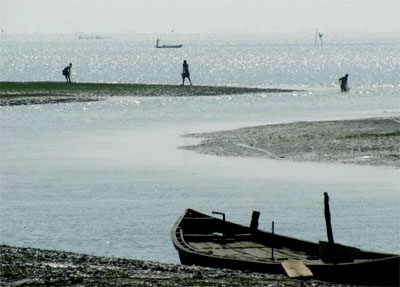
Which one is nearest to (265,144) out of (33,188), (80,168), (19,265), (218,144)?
(218,144)

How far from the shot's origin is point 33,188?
35.3 m

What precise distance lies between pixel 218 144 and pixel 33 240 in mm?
18367

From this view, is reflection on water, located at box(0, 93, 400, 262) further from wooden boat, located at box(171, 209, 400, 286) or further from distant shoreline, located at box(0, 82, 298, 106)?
distant shoreline, located at box(0, 82, 298, 106)

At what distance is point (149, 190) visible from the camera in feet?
114

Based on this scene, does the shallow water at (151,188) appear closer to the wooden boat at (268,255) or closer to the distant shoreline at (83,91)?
the wooden boat at (268,255)

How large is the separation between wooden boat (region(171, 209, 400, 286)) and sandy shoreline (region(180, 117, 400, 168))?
44.5 ft

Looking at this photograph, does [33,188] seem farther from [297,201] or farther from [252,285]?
[252,285]

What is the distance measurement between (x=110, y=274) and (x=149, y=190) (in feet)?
44.3

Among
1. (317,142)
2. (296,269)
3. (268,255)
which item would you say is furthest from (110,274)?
(317,142)

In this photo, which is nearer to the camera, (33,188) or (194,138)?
(33,188)

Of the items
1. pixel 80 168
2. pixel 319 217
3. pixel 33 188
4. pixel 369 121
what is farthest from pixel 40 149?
pixel 319 217

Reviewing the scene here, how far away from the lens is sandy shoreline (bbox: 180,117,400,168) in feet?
132

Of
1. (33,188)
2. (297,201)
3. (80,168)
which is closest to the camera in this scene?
(297,201)

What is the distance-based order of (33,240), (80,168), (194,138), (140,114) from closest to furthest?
(33,240) → (80,168) → (194,138) → (140,114)
